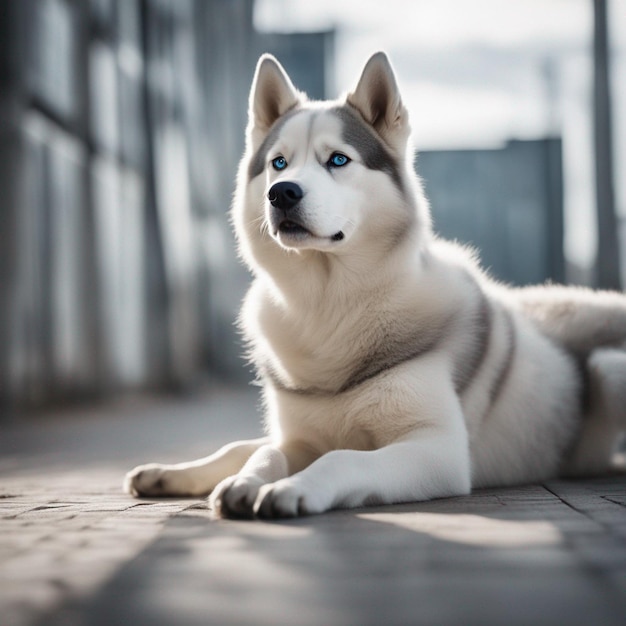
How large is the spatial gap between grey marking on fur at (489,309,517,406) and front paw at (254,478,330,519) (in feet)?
3.39

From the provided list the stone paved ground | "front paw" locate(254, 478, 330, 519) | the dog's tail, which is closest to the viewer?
the stone paved ground

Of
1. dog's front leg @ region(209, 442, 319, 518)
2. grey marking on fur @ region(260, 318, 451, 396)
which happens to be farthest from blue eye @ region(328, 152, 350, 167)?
dog's front leg @ region(209, 442, 319, 518)

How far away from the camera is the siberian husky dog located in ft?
7.99

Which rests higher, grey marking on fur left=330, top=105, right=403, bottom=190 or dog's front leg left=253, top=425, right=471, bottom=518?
grey marking on fur left=330, top=105, right=403, bottom=190

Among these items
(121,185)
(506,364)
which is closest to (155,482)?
(506,364)

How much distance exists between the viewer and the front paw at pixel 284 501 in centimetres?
187

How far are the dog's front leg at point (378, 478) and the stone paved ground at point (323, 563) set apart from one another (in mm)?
56

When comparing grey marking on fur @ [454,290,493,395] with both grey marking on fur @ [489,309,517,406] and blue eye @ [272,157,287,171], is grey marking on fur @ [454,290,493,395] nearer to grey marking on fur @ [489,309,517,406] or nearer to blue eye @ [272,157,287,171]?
grey marking on fur @ [489,309,517,406]

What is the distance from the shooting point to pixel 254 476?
2066 millimetres

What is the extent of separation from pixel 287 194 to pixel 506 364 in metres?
0.92

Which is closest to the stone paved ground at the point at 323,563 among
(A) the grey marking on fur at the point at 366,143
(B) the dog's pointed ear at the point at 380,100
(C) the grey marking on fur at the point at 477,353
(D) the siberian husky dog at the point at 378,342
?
(D) the siberian husky dog at the point at 378,342

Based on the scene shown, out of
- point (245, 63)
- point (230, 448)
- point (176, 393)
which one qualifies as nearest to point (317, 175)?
point (230, 448)

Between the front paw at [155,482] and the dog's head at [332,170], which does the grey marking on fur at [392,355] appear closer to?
the dog's head at [332,170]

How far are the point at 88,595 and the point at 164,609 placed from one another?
146 millimetres
